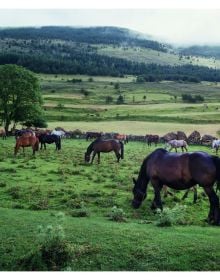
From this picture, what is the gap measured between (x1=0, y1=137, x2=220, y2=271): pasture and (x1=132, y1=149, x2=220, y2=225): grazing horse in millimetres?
600

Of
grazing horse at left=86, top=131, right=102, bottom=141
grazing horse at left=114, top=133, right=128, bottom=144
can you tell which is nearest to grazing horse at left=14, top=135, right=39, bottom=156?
grazing horse at left=114, top=133, right=128, bottom=144

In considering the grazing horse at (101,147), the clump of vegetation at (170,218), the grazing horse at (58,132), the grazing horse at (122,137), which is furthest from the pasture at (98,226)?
the grazing horse at (58,132)

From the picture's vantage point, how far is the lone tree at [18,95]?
141 ft

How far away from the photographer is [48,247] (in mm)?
11609

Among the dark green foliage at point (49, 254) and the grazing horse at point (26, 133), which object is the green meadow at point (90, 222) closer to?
the dark green foliage at point (49, 254)

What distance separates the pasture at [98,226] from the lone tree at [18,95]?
21.2 metres

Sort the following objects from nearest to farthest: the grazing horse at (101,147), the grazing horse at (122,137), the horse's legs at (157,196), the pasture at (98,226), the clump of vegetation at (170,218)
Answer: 1. the pasture at (98,226)
2. the clump of vegetation at (170,218)
3. the horse's legs at (157,196)
4. the grazing horse at (101,147)
5. the grazing horse at (122,137)

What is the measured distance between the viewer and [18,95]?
44188mm

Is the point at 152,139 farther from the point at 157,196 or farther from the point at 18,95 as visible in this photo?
the point at 157,196

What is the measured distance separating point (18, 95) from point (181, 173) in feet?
102

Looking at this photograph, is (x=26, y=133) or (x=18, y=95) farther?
(x=18, y=95)

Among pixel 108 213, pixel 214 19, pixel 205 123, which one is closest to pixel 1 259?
pixel 108 213

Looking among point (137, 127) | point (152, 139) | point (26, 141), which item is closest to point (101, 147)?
point (26, 141)

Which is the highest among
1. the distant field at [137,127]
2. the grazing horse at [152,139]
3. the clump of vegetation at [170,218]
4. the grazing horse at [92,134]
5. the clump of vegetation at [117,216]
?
the clump of vegetation at [170,218]
